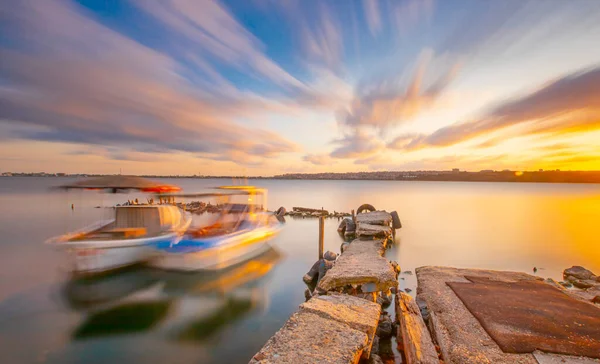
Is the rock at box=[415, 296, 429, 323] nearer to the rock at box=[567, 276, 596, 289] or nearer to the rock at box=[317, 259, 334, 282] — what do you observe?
the rock at box=[317, 259, 334, 282]

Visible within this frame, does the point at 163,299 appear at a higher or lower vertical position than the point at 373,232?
lower

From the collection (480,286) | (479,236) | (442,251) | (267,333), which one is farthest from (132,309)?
(479,236)

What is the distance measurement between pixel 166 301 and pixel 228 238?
10.9 feet

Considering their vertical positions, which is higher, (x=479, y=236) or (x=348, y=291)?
(x=348, y=291)

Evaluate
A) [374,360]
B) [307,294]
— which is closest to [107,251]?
[307,294]

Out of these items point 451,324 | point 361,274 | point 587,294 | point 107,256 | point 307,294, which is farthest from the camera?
point 307,294

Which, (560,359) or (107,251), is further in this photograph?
(107,251)

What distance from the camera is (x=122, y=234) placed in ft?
39.4

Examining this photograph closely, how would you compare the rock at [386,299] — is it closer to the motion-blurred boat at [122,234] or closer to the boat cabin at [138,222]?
the motion-blurred boat at [122,234]

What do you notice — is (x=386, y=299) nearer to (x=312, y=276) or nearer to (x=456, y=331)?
(x=312, y=276)

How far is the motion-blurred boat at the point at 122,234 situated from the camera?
34.8 ft

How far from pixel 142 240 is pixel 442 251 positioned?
18772 mm

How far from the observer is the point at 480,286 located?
8711 millimetres

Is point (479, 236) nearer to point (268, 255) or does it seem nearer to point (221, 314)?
point (268, 255)
